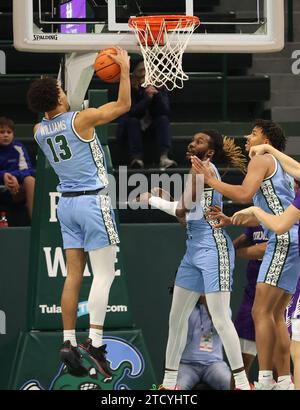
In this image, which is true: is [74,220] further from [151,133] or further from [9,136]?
[151,133]

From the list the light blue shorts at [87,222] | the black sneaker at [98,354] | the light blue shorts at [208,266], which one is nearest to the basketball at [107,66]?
the light blue shorts at [87,222]

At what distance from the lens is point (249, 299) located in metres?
10.0

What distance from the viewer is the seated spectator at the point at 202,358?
9578 mm

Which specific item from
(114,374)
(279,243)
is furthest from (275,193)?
(114,374)

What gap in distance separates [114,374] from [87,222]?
1.36m

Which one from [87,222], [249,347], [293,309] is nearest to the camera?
[87,222]

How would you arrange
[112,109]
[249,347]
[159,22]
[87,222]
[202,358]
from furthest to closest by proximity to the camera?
[249,347] → [202,358] → [159,22] → [87,222] → [112,109]

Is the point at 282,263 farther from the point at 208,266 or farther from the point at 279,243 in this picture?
the point at 208,266

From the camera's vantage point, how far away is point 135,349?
9.56 m

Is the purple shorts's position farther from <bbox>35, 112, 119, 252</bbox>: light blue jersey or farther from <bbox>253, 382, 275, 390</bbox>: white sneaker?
<bbox>35, 112, 119, 252</bbox>: light blue jersey

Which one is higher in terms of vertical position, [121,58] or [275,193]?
[121,58]

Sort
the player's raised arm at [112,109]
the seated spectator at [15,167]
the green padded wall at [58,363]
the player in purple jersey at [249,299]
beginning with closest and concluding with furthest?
the player's raised arm at [112,109] → the green padded wall at [58,363] → the player in purple jersey at [249,299] → the seated spectator at [15,167]

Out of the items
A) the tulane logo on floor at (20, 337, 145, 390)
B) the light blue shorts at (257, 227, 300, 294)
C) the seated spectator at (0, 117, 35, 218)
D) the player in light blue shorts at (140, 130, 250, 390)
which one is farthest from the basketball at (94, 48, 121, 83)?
the seated spectator at (0, 117, 35, 218)

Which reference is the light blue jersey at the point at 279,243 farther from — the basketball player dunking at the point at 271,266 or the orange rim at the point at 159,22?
the orange rim at the point at 159,22
